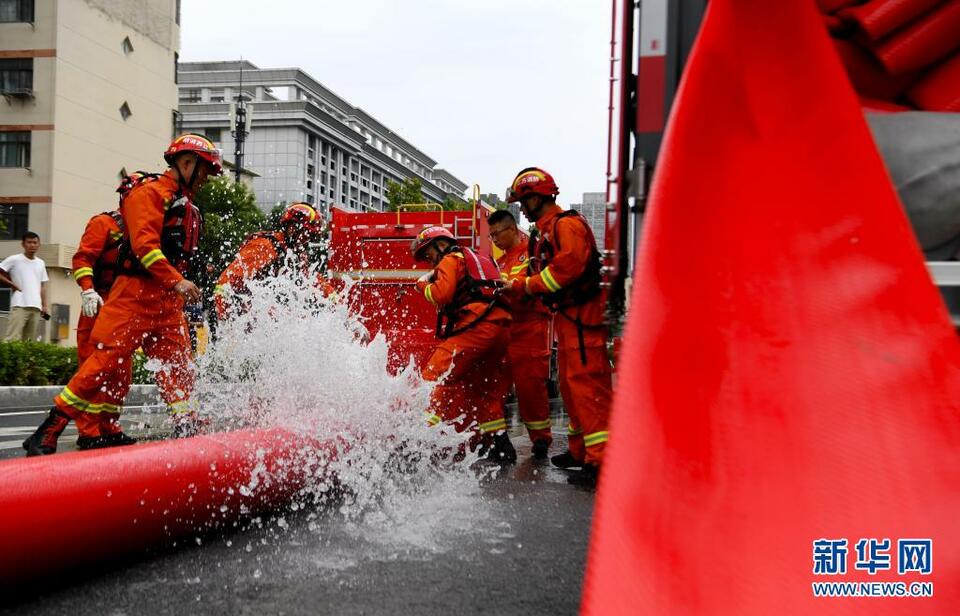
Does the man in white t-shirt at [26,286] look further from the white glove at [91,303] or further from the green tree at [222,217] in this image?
the green tree at [222,217]

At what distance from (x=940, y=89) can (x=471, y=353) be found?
405 centimetres

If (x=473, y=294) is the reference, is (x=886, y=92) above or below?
above

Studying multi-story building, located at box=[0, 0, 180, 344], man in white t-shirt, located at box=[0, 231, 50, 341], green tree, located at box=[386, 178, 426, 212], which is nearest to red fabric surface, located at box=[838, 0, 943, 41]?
man in white t-shirt, located at box=[0, 231, 50, 341]

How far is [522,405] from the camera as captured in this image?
6.17 metres

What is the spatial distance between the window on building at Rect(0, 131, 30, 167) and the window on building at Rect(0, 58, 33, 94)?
5.36ft

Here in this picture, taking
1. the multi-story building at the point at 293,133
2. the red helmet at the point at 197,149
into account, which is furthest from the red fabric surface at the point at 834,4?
the multi-story building at the point at 293,133

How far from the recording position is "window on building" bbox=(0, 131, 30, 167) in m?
29.5

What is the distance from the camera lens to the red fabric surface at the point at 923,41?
225 centimetres

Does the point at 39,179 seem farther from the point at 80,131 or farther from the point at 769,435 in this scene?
the point at 769,435

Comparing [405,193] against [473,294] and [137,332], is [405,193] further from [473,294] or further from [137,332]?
[137,332]

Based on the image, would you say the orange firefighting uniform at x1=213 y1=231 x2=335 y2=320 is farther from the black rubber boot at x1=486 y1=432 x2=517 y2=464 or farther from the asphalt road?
the asphalt road

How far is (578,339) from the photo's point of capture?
5262mm

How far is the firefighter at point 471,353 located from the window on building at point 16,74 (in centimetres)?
2896

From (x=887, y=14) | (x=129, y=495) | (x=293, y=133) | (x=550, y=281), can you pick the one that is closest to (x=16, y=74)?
(x=550, y=281)
